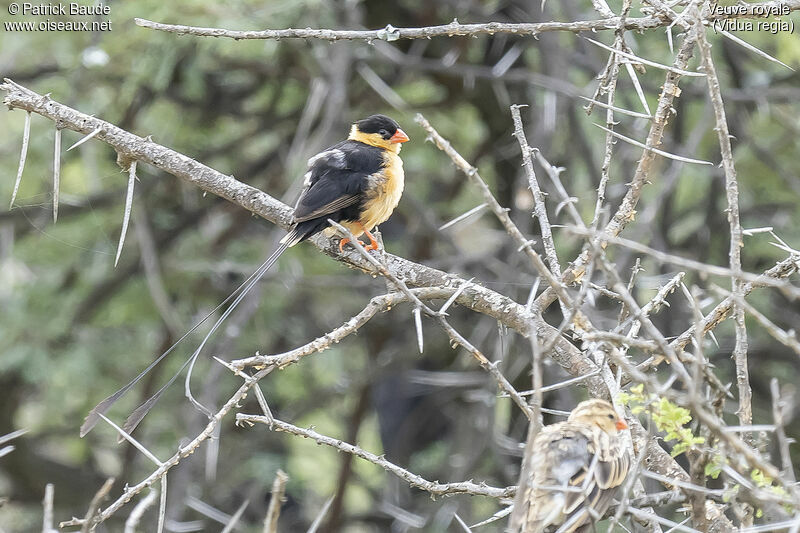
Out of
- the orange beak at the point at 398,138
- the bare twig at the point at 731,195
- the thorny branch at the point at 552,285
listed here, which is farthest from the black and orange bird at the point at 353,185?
the bare twig at the point at 731,195

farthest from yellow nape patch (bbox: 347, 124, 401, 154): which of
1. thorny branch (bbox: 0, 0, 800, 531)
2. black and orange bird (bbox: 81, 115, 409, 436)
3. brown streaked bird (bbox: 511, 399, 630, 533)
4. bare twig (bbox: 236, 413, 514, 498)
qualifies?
bare twig (bbox: 236, 413, 514, 498)

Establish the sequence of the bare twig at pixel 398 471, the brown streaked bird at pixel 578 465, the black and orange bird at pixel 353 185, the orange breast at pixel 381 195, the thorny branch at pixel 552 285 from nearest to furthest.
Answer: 1. the thorny branch at pixel 552 285
2. the bare twig at pixel 398 471
3. the brown streaked bird at pixel 578 465
4. the black and orange bird at pixel 353 185
5. the orange breast at pixel 381 195

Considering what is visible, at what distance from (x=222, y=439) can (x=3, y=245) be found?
2.30 m

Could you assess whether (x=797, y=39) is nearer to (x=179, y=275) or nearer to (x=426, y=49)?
(x=426, y=49)

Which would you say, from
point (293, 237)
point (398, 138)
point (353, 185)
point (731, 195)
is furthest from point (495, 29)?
point (398, 138)

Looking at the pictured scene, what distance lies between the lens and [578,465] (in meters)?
2.67

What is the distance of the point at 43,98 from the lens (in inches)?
125

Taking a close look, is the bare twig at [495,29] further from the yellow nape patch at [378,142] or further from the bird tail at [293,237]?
the yellow nape patch at [378,142]

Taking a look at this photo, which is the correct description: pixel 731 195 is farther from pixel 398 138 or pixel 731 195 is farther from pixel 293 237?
pixel 398 138

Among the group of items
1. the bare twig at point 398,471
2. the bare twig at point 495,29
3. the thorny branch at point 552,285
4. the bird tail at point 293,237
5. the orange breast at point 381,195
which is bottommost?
the orange breast at point 381,195

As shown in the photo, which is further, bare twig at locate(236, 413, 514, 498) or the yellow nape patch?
the yellow nape patch

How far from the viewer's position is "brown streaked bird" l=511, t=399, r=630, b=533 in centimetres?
253

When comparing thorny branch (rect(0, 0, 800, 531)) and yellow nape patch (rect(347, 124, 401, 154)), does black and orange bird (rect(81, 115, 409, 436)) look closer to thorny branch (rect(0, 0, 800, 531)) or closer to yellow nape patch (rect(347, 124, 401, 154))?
yellow nape patch (rect(347, 124, 401, 154))

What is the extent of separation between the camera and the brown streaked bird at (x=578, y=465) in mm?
2533
